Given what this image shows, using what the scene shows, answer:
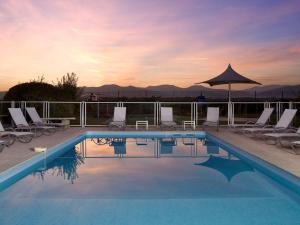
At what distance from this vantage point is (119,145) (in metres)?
9.92

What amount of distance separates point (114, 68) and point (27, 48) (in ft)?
15.4

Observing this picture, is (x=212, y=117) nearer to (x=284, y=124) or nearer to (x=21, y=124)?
(x=284, y=124)

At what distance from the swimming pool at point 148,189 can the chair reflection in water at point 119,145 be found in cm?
6

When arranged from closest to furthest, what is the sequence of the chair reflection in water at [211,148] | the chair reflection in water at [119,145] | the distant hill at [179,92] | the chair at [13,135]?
1. the chair at [13,135]
2. the chair reflection in water at [119,145]
3. the chair reflection in water at [211,148]
4. the distant hill at [179,92]

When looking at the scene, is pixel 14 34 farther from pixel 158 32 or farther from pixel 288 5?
pixel 288 5

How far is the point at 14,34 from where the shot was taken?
43.3 feet

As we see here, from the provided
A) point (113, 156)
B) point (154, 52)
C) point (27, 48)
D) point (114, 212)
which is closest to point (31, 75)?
point (27, 48)

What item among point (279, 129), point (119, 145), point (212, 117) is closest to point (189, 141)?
point (212, 117)

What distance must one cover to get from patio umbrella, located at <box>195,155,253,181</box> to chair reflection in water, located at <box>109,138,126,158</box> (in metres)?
1.96

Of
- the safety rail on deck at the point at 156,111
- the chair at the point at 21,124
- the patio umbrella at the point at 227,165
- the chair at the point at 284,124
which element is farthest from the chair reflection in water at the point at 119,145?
the chair at the point at 284,124

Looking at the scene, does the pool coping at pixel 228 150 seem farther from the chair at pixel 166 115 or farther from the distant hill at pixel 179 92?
the distant hill at pixel 179 92

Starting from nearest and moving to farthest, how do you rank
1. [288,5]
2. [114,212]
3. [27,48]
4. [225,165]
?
[114,212] → [225,165] → [288,5] → [27,48]

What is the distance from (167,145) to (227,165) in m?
2.68

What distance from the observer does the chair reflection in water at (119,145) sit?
872 centimetres
